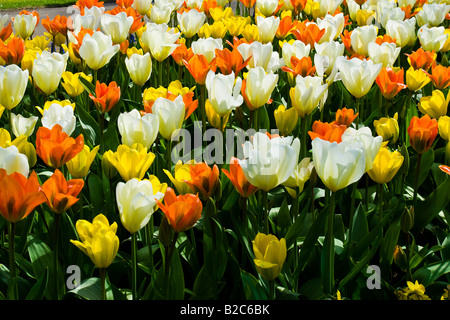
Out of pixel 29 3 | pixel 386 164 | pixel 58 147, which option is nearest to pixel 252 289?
pixel 386 164

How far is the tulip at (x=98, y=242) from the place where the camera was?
4.58ft

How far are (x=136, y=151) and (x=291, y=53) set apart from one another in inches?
53.6

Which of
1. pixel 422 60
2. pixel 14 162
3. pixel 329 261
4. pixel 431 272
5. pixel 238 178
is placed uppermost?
A: pixel 14 162

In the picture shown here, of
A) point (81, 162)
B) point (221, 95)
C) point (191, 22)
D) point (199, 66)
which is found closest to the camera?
point (81, 162)

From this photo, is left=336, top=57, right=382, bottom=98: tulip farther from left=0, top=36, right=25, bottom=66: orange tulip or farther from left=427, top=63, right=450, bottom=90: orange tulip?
left=0, top=36, right=25, bottom=66: orange tulip

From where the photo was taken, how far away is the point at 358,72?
2.31 metres

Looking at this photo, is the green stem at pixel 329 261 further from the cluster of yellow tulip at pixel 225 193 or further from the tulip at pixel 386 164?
the tulip at pixel 386 164

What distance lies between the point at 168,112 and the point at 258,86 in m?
0.41

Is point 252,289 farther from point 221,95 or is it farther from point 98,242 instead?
point 221,95
